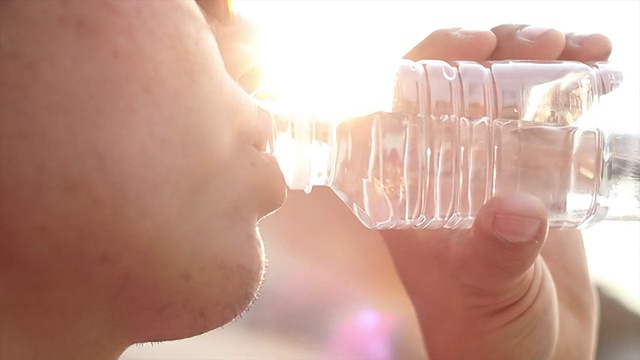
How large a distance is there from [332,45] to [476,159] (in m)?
0.55

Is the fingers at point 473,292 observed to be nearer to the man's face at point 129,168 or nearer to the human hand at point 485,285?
the human hand at point 485,285

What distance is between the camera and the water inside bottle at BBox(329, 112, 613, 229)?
2.64 ft

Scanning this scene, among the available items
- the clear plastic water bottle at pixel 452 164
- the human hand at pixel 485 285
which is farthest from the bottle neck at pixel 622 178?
the human hand at pixel 485 285

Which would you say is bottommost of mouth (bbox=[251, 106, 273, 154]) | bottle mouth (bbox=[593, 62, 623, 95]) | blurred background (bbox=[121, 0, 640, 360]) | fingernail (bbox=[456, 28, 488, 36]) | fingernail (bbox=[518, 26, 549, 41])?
blurred background (bbox=[121, 0, 640, 360])

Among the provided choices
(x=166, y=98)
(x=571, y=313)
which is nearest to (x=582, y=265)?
(x=571, y=313)

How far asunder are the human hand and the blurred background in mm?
247

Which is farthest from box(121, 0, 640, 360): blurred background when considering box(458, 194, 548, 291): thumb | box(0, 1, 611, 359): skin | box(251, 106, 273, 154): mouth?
box(0, 1, 611, 359): skin

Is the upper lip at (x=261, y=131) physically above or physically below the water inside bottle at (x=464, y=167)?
above

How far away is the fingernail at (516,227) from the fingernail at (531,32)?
35 centimetres

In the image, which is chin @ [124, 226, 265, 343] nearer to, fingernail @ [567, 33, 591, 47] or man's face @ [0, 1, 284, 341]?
man's face @ [0, 1, 284, 341]

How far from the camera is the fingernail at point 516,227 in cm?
72

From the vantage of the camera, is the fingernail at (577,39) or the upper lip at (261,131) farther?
the fingernail at (577,39)

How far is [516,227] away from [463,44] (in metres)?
0.34

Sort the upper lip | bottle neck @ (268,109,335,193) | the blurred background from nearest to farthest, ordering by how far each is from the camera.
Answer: the upper lip < bottle neck @ (268,109,335,193) < the blurred background
